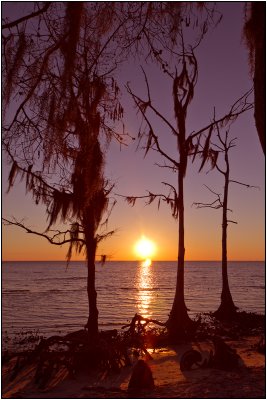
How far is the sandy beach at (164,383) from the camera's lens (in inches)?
302

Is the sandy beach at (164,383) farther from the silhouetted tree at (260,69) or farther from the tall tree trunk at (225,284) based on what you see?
the tall tree trunk at (225,284)

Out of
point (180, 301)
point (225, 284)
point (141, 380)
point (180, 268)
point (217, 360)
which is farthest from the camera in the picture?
point (225, 284)

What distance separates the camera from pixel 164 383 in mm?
9062

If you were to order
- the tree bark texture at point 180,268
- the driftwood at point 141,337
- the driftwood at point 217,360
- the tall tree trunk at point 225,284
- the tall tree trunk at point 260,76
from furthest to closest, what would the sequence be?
the tall tree trunk at point 225,284
the tree bark texture at point 180,268
the driftwood at point 141,337
the driftwood at point 217,360
the tall tree trunk at point 260,76

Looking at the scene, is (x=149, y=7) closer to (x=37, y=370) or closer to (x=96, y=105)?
(x=96, y=105)

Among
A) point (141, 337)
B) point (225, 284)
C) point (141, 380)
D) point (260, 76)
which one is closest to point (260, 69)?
point (260, 76)

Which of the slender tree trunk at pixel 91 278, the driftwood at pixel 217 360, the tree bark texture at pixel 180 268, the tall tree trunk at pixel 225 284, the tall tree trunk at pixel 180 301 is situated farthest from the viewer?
the tall tree trunk at pixel 225 284

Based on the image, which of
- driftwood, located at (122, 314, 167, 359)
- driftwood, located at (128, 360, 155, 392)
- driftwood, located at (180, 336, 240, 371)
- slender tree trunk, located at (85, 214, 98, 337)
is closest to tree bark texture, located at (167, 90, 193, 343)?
driftwood, located at (122, 314, 167, 359)

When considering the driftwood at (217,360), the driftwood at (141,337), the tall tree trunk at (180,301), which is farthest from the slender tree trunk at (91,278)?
the tall tree trunk at (180,301)

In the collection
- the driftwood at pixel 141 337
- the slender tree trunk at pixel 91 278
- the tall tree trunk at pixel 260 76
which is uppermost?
the tall tree trunk at pixel 260 76

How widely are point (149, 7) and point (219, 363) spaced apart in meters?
7.80

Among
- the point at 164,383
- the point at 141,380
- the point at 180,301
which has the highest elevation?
the point at 180,301

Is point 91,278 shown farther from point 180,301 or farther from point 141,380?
point 180,301

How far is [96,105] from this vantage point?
8930mm
